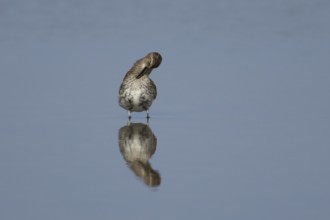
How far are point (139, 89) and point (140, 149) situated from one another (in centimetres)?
266

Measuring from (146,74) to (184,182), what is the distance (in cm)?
471

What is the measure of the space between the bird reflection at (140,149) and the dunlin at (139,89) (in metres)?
0.57

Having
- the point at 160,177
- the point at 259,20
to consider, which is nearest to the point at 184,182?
the point at 160,177

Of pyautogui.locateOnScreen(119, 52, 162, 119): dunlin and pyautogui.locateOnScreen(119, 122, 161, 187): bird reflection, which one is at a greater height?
pyautogui.locateOnScreen(119, 52, 162, 119): dunlin

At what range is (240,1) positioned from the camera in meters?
26.1

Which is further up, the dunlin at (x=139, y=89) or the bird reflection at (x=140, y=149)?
the dunlin at (x=139, y=89)

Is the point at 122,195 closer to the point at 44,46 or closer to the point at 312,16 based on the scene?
the point at 44,46

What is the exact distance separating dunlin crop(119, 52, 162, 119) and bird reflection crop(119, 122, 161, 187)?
57 centimetres

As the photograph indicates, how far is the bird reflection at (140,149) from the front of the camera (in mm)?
10493

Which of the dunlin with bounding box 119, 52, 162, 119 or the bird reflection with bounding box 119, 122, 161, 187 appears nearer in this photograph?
the bird reflection with bounding box 119, 122, 161, 187

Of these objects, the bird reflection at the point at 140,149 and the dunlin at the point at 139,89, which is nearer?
the bird reflection at the point at 140,149

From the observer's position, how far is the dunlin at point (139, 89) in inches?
559

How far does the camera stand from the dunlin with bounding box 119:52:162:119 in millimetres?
14203

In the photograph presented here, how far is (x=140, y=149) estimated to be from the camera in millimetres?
11766
